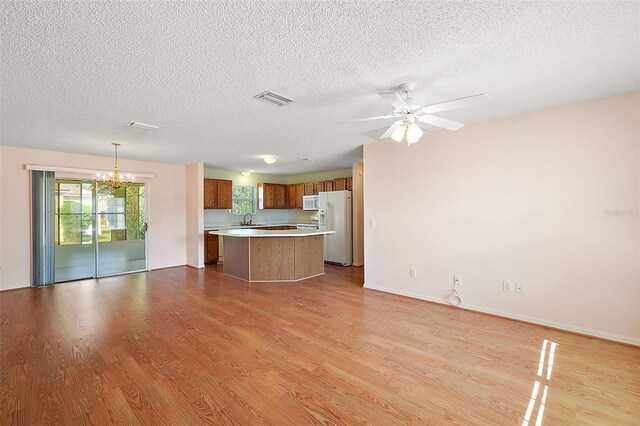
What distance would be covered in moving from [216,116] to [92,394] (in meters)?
2.81

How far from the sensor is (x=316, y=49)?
2.00m

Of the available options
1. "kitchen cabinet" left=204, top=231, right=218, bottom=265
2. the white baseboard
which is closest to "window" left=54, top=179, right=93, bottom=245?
"kitchen cabinet" left=204, top=231, right=218, bottom=265

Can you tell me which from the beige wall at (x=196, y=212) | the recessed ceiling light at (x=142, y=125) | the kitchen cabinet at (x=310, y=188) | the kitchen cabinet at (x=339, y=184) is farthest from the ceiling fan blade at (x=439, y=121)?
the kitchen cabinet at (x=310, y=188)

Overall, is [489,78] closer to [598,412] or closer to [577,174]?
[577,174]

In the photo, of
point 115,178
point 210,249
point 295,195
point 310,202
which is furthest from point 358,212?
point 115,178

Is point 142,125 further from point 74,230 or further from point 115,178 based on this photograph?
point 74,230

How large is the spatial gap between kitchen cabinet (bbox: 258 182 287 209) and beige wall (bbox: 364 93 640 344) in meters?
4.83

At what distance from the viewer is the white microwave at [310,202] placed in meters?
8.12

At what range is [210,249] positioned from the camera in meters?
7.17

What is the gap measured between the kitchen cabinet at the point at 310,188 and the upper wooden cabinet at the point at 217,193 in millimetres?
2128

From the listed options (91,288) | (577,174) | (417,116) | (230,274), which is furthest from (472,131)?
(91,288)

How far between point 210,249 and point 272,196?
8.25 feet

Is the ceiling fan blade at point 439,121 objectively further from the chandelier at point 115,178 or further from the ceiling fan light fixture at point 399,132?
the chandelier at point 115,178

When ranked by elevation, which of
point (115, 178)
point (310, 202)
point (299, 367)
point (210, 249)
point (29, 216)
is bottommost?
point (299, 367)
